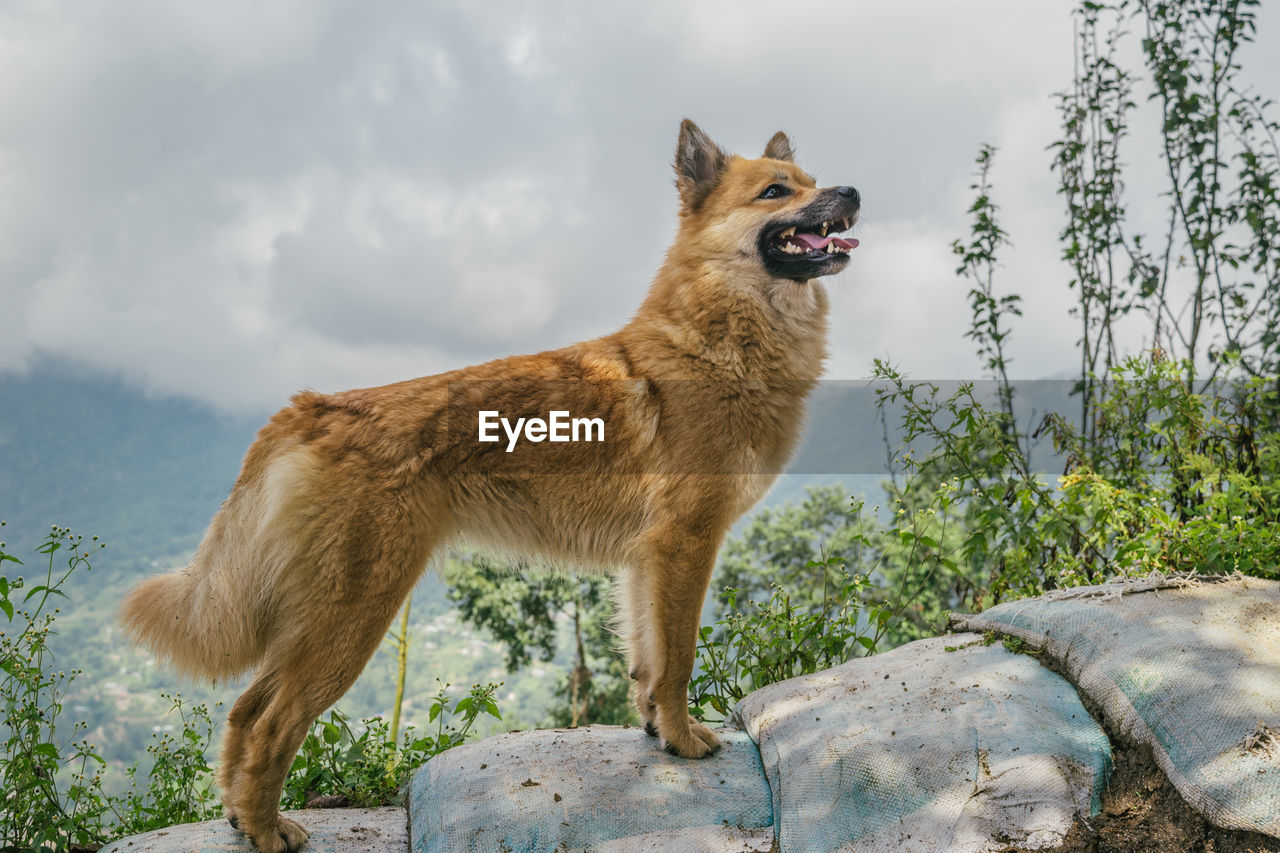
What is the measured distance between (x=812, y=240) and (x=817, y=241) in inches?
1.0

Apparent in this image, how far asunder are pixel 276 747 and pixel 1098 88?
296 inches

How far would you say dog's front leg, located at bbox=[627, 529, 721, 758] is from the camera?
376 cm

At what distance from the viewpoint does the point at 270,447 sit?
11.8ft

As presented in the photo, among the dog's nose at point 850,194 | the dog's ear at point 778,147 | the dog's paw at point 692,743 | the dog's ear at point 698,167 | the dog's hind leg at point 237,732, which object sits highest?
the dog's ear at point 778,147

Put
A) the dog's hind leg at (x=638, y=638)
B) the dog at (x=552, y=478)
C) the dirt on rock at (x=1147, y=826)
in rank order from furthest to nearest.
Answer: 1. the dog's hind leg at (x=638, y=638)
2. the dog at (x=552, y=478)
3. the dirt on rock at (x=1147, y=826)

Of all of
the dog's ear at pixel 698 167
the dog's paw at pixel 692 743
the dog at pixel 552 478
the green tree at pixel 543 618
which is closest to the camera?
the dog at pixel 552 478

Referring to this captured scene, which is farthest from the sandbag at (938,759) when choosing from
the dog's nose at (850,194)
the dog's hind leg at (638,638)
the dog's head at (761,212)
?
the dog's nose at (850,194)

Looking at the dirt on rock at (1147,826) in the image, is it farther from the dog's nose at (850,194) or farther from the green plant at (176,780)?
the green plant at (176,780)

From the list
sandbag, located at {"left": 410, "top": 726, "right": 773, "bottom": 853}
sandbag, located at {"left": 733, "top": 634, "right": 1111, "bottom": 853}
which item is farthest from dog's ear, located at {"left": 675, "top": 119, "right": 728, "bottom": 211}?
sandbag, located at {"left": 410, "top": 726, "right": 773, "bottom": 853}

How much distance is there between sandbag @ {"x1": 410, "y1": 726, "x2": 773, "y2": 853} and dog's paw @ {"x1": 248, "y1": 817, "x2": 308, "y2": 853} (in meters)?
0.46

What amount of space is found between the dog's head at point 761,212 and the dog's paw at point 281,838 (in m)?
3.20

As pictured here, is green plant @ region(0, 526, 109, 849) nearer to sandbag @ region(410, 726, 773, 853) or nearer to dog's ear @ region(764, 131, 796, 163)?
sandbag @ region(410, 726, 773, 853)

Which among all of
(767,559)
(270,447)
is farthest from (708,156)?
(767,559)

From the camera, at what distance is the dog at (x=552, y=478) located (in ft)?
11.2
